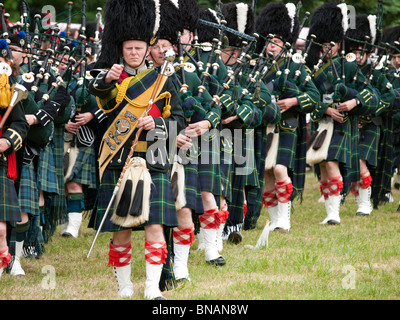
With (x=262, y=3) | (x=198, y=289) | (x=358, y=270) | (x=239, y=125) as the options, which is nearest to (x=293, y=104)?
(x=239, y=125)

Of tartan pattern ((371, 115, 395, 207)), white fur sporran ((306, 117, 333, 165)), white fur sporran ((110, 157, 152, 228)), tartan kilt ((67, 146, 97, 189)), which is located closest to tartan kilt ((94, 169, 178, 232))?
→ white fur sporran ((110, 157, 152, 228))

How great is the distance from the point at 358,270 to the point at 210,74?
1.86 meters

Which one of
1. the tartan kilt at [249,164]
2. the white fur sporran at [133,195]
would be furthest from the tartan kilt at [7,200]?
the tartan kilt at [249,164]

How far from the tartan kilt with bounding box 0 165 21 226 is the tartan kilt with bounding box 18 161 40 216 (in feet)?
3.27

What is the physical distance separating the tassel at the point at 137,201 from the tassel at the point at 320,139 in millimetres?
3955

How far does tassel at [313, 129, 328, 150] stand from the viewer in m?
8.67

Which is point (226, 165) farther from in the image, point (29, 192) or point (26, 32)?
point (26, 32)

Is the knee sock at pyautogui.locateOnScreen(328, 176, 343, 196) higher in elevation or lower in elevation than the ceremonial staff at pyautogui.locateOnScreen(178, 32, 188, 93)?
lower

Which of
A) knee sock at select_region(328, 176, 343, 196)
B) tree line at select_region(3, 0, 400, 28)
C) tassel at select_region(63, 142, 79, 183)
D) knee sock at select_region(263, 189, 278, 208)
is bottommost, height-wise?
knee sock at select_region(263, 189, 278, 208)

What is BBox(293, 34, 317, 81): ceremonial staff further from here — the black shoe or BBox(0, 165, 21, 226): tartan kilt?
BBox(0, 165, 21, 226): tartan kilt

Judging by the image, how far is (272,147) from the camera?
27.1 ft

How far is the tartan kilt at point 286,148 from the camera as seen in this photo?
27.1ft

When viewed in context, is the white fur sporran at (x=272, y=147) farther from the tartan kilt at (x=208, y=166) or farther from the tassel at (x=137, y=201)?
the tassel at (x=137, y=201)

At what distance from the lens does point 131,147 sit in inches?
203
